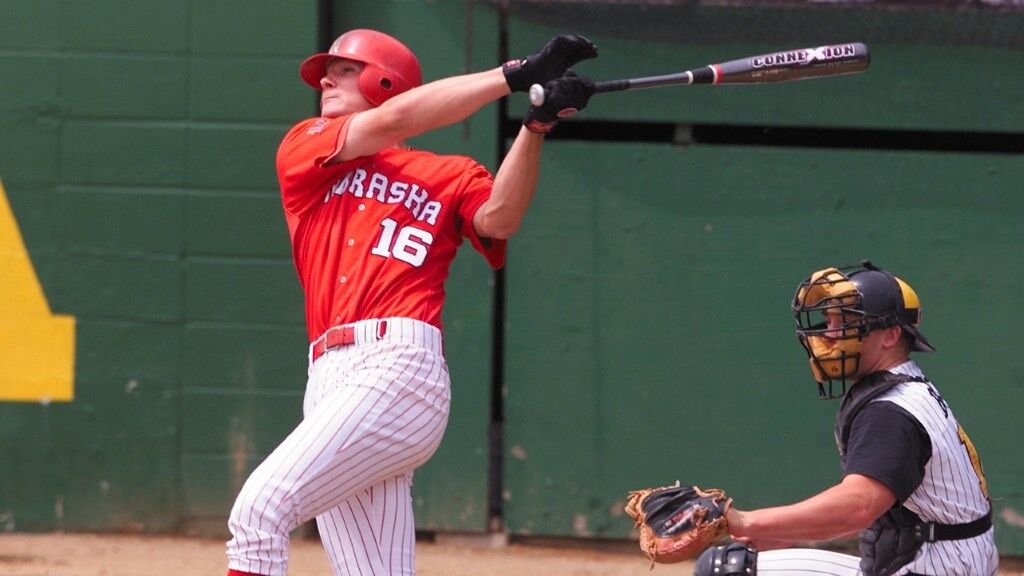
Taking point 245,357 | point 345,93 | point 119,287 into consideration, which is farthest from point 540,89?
point 119,287

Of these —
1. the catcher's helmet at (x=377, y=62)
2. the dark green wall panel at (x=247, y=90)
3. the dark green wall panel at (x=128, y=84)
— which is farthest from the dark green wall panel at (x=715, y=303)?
the catcher's helmet at (x=377, y=62)

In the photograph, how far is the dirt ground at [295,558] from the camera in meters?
6.11

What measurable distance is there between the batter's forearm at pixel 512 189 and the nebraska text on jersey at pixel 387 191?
13cm

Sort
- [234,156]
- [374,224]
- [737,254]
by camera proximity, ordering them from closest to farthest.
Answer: [374,224] < [737,254] < [234,156]

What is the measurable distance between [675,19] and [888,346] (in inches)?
111

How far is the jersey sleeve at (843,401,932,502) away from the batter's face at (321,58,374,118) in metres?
1.69

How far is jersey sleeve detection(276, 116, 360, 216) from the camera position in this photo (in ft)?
13.1

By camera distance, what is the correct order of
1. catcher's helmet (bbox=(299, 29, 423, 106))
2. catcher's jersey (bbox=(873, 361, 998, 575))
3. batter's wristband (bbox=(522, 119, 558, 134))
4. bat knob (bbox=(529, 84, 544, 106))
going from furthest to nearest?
1. catcher's helmet (bbox=(299, 29, 423, 106))
2. batter's wristband (bbox=(522, 119, 558, 134))
3. bat knob (bbox=(529, 84, 544, 106))
4. catcher's jersey (bbox=(873, 361, 998, 575))

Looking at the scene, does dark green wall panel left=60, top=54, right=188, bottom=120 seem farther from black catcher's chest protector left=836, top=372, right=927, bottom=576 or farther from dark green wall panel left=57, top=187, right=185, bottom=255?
black catcher's chest protector left=836, top=372, right=927, bottom=576

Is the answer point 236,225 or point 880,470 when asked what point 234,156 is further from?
point 880,470

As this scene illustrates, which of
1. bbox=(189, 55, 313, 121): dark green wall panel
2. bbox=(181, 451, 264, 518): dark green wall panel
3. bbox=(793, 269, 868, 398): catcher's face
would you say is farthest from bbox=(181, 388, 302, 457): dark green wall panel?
bbox=(793, 269, 868, 398): catcher's face

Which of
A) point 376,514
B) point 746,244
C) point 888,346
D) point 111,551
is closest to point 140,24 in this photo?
point 111,551

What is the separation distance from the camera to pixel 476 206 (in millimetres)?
4047

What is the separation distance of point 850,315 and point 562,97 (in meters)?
0.88
